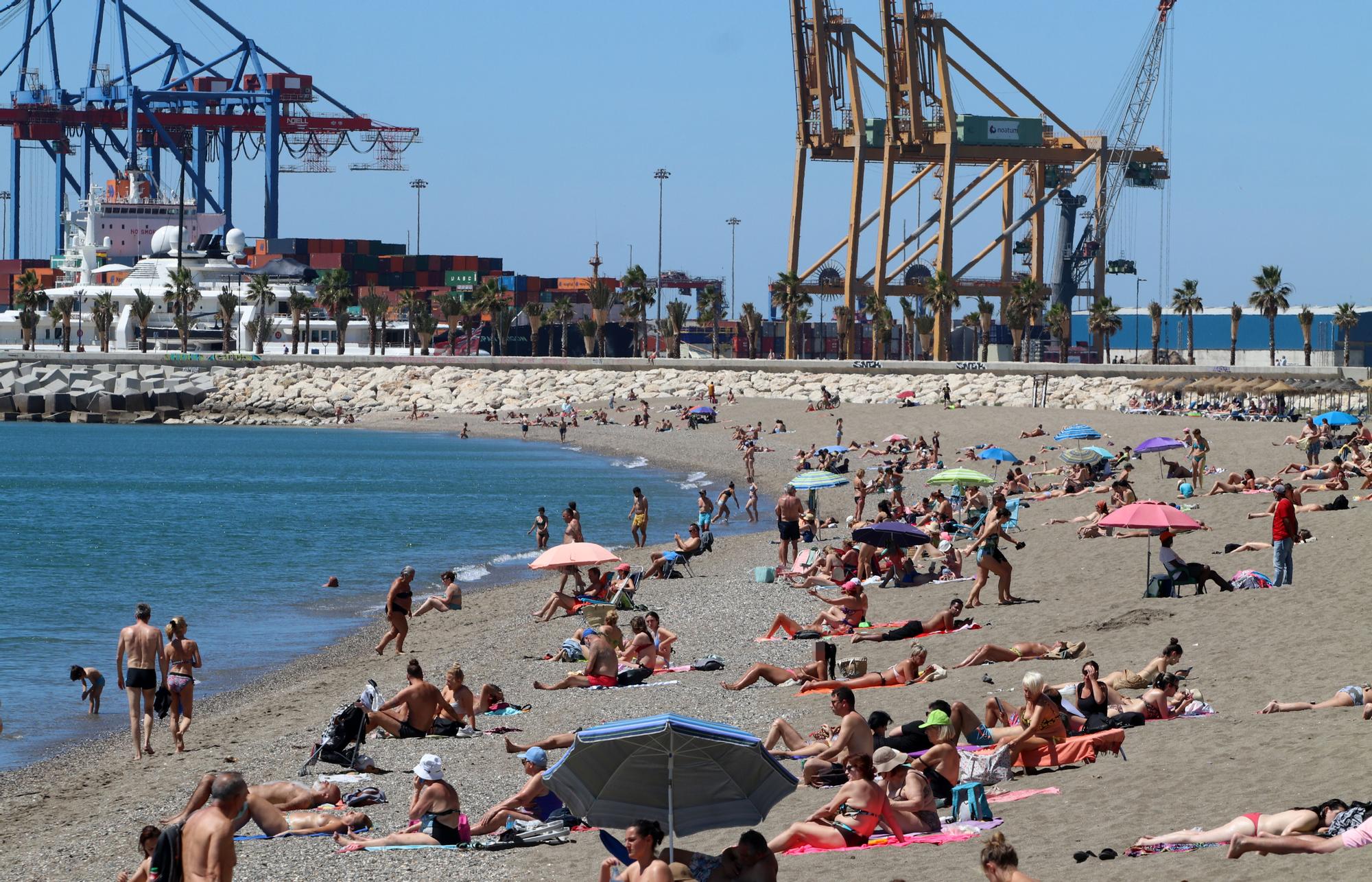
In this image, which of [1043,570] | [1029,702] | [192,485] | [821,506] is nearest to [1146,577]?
[1043,570]

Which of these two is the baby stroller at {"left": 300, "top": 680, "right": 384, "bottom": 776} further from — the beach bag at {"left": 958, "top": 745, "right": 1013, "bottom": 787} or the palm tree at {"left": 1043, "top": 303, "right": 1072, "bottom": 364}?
the palm tree at {"left": 1043, "top": 303, "right": 1072, "bottom": 364}

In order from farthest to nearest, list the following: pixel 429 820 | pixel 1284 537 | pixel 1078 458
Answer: pixel 1078 458
pixel 1284 537
pixel 429 820

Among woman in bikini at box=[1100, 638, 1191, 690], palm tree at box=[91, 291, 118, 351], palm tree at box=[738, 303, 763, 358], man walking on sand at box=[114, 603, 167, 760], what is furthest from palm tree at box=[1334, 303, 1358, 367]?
palm tree at box=[91, 291, 118, 351]

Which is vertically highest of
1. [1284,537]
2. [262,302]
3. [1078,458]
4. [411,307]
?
[262,302]

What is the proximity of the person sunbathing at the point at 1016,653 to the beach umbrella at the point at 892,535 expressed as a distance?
196 inches

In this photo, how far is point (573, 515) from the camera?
79.2ft

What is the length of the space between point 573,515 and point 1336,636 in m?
12.9

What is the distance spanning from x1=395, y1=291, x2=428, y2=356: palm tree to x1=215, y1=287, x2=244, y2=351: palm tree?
961 centimetres

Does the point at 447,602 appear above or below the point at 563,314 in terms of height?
below

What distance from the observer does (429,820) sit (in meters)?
10.0

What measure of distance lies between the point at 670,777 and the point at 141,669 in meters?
6.61

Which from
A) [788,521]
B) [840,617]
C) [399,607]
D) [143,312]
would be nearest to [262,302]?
[143,312]

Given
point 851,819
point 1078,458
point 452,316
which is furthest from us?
point 452,316

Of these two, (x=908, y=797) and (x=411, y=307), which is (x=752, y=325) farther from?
(x=908, y=797)
